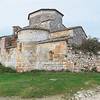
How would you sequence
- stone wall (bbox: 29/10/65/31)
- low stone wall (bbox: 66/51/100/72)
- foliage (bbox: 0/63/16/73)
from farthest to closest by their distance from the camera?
stone wall (bbox: 29/10/65/31), foliage (bbox: 0/63/16/73), low stone wall (bbox: 66/51/100/72)

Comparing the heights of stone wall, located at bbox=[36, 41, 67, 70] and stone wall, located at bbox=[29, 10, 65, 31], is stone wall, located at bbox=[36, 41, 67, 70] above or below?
below

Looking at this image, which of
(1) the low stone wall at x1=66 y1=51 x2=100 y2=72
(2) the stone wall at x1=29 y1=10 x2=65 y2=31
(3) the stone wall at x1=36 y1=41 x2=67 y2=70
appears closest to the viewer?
(1) the low stone wall at x1=66 y1=51 x2=100 y2=72

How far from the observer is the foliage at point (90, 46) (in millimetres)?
27517

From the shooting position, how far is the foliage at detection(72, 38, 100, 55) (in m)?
27.5

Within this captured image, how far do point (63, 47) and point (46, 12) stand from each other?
28.4 ft

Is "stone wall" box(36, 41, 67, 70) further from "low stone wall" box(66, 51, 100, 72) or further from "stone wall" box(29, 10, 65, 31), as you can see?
"stone wall" box(29, 10, 65, 31)

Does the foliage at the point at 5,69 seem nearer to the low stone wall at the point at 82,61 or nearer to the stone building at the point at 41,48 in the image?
the stone building at the point at 41,48

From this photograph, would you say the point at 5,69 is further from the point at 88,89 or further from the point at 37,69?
the point at 88,89

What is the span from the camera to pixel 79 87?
18.0 metres

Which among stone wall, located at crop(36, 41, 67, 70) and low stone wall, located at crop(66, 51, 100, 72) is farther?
stone wall, located at crop(36, 41, 67, 70)

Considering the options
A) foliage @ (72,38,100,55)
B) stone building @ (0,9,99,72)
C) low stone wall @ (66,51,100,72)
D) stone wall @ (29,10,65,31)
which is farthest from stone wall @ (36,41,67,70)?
stone wall @ (29,10,65,31)

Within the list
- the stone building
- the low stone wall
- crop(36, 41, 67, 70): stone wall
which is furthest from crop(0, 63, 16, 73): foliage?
the low stone wall

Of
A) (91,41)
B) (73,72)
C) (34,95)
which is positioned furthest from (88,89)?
(91,41)

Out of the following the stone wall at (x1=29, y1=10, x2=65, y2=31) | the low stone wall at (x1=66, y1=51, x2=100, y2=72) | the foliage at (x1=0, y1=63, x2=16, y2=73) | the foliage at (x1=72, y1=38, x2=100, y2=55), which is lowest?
the foliage at (x1=0, y1=63, x2=16, y2=73)
